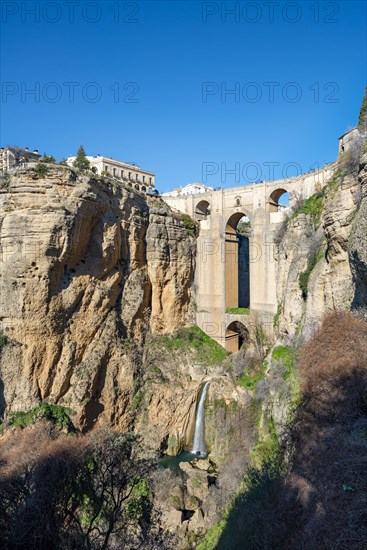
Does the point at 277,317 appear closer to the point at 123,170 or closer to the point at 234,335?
the point at 234,335

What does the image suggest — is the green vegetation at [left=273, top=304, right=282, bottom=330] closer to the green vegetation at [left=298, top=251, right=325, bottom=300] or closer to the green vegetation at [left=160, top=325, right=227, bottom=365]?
the green vegetation at [left=298, top=251, right=325, bottom=300]

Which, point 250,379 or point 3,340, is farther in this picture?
point 250,379

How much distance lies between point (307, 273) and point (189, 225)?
1001cm

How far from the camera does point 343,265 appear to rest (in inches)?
564

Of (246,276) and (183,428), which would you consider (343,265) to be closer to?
(183,428)

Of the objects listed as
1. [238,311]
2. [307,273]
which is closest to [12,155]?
[238,311]

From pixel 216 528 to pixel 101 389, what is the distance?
32.7 feet

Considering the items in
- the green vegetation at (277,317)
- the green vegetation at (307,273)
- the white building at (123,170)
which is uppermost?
the white building at (123,170)

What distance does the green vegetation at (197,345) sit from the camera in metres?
24.5

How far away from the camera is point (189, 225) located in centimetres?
2672

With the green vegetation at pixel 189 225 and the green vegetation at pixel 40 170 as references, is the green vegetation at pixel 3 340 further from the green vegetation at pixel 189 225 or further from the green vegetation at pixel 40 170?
the green vegetation at pixel 189 225

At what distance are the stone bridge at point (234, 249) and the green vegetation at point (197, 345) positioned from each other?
0.53 metres

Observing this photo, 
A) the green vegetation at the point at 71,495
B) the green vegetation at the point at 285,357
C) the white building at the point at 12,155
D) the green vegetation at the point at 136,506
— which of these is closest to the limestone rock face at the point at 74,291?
the green vegetation at the point at 71,495

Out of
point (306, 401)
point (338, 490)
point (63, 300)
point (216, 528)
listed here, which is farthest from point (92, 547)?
point (63, 300)
